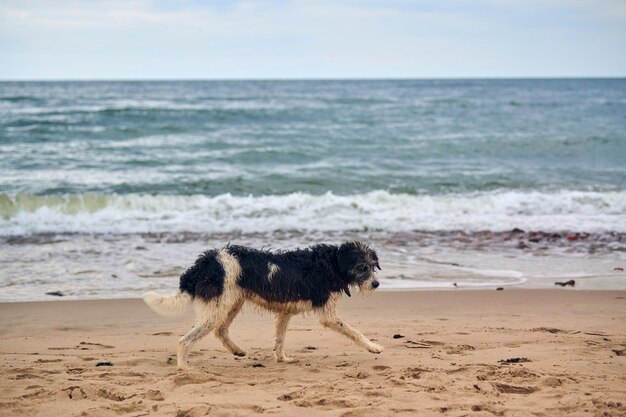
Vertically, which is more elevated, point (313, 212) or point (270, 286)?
point (270, 286)

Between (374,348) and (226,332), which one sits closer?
(374,348)

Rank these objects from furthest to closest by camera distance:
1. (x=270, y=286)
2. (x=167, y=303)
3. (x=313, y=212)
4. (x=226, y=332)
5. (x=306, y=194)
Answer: (x=306, y=194), (x=313, y=212), (x=226, y=332), (x=270, y=286), (x=167, y=303)

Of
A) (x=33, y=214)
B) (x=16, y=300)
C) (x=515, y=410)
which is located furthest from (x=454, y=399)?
(x=33, y=214)

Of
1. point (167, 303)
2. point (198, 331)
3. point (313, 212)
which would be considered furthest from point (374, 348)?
point (313, 212)

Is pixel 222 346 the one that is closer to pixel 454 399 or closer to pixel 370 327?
pixel 370 327

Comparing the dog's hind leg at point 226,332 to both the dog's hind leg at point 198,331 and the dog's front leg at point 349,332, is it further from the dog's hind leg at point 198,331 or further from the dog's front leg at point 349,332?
the dog's front leg at point 349,332

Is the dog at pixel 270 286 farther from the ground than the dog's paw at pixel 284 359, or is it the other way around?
the dog at pixel 270 286

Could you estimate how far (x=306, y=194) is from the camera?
18.4m

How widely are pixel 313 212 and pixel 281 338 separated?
31.1 feet

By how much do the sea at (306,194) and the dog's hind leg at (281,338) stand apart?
128 inches

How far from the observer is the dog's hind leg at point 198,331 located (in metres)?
6.28

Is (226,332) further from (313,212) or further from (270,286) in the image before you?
(313,212)

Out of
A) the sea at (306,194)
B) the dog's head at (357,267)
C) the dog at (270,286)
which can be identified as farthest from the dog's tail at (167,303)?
the sea at (306,194)

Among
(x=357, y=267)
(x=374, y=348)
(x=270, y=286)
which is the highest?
(x=357, y=267)
